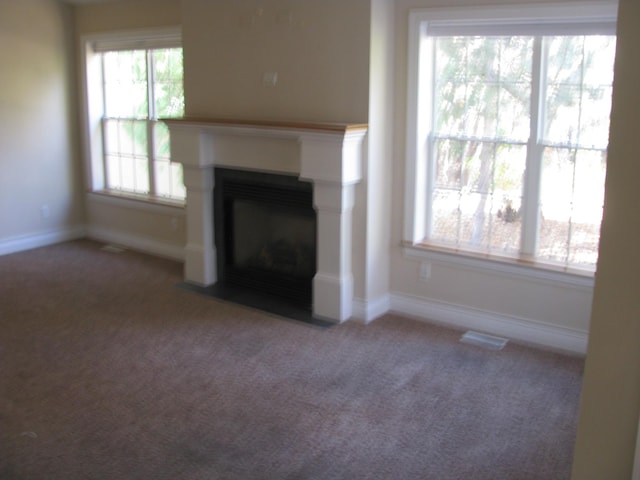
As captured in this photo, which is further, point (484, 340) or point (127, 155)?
point (127, 155)

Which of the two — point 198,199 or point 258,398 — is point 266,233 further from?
point 258,398

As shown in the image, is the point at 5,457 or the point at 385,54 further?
the point at 385,54

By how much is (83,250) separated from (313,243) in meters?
2.67

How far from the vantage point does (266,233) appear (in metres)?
5.05

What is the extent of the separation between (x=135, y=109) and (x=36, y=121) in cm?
93

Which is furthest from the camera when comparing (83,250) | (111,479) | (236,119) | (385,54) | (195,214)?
(83,250)

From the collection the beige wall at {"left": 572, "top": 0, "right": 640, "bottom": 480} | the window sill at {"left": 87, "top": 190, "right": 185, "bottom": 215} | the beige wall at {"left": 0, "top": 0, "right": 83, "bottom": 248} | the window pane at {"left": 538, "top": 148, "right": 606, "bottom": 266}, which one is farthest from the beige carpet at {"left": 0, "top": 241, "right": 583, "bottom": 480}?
the beige wall at {"left": 0, "top": 0, "right": 83, "bottom": 248}

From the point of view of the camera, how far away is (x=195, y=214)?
518 cm

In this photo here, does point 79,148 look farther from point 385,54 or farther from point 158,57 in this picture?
point 385,54

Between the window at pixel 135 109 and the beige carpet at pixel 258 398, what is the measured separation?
5.51 ft

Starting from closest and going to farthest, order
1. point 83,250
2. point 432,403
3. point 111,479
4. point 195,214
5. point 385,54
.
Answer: point 111,479, point 432,403, point 385,54, point 195,214, point 83,250

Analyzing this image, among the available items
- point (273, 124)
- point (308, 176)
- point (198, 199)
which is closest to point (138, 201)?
point (198, 199)

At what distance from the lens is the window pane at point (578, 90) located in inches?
148

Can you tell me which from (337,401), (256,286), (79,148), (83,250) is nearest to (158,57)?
(79,148)
